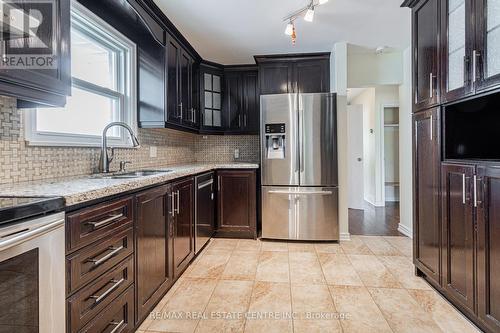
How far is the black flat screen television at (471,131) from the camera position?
1911 millimetres

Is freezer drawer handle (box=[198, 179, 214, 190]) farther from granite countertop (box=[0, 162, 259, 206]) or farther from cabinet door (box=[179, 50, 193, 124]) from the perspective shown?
granite countertop (box=[0, 162, 259, 206])

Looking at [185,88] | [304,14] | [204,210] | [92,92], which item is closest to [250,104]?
[185,88]

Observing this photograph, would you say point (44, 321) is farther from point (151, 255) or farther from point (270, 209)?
point (270, 209)

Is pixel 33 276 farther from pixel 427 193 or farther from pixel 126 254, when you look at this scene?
pixel 427 193

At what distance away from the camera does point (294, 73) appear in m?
3.61

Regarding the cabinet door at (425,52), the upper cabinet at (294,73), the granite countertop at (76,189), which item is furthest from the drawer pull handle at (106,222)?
the upper cabinet at (294,73)

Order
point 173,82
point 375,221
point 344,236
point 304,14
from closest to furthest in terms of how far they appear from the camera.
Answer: point 304,14 → point 173,82 → point 344,236 → point 375,221

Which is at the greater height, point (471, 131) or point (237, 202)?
point (471, 131)

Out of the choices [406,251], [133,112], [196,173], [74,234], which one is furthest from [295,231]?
[74,234]

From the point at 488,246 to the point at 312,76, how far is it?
2.68 meters

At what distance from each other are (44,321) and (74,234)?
0.31 meters

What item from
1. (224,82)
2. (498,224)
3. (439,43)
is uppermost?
(224,82)

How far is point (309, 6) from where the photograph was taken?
7.54ft

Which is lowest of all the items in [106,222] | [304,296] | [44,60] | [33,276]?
[304,296]
